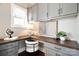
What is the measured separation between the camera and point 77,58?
1.01 m

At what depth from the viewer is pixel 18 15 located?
106cm

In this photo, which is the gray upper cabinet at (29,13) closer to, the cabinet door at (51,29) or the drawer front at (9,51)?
the cabinet door at (51,29)

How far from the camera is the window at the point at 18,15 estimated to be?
1049 mm

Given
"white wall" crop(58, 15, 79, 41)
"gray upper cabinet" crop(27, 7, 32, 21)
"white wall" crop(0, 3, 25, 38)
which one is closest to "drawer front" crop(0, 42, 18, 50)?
"white wall" crop(0, 3, 25, 38)

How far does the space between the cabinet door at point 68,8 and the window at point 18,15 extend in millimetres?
507

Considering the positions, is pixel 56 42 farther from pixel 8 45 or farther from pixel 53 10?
pixel 8 45

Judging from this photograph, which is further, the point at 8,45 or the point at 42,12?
the point at 42,12

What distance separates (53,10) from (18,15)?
1.63ft

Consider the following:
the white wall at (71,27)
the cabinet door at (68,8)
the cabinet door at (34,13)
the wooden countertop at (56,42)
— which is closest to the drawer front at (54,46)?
the wooden countertop at (56,42)

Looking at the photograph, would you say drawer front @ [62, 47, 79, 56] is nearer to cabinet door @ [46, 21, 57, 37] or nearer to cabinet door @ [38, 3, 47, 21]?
cabinet door @ [46, 21, 57, 37]

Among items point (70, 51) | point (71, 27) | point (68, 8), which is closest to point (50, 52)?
point (70, 51)

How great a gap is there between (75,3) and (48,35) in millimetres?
527

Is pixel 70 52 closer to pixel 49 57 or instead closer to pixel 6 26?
pixel 49 57

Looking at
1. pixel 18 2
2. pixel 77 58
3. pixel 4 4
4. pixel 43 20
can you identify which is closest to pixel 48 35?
pixel 43 20
